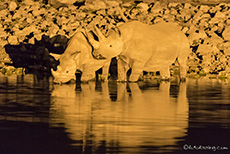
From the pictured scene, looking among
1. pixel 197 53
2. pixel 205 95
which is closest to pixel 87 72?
pixel 205 95

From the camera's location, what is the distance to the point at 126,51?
24.6 meters

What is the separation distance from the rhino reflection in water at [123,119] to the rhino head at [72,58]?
5.36 meters

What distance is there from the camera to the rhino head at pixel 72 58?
78.2ft

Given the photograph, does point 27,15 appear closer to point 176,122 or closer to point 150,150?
point 176,122

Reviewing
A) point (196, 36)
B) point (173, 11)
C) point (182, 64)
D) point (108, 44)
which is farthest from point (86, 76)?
point (173, 11)

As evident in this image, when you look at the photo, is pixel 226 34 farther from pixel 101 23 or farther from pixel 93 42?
pixel 93 42

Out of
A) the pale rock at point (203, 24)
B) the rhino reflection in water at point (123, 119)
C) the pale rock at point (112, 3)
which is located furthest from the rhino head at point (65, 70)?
the pale rock at point (112, 3)

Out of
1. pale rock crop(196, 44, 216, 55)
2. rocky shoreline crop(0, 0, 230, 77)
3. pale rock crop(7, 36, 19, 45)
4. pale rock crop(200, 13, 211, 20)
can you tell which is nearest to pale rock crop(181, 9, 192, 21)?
rocky shoreline crop(0, 0, 230, 77)

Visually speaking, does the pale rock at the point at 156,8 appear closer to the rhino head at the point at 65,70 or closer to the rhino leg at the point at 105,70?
the rhino leg at the point at 105,70

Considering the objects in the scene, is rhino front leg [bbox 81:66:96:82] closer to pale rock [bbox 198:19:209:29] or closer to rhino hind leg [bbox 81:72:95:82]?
rhino hind leg [bbox 81:72:95:82]

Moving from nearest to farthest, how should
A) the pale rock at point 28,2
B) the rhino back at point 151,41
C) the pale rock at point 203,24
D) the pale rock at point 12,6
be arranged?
the rhino back at point 151,41
the pale rock at point 203,24
the pale rock at point 12,6
the pale rock at point 28,2

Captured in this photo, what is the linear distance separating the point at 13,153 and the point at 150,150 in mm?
2122

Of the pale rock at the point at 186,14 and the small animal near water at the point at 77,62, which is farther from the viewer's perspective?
the pale rock at the point at 186,14

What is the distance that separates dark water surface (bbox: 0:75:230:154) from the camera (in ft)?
28.3
